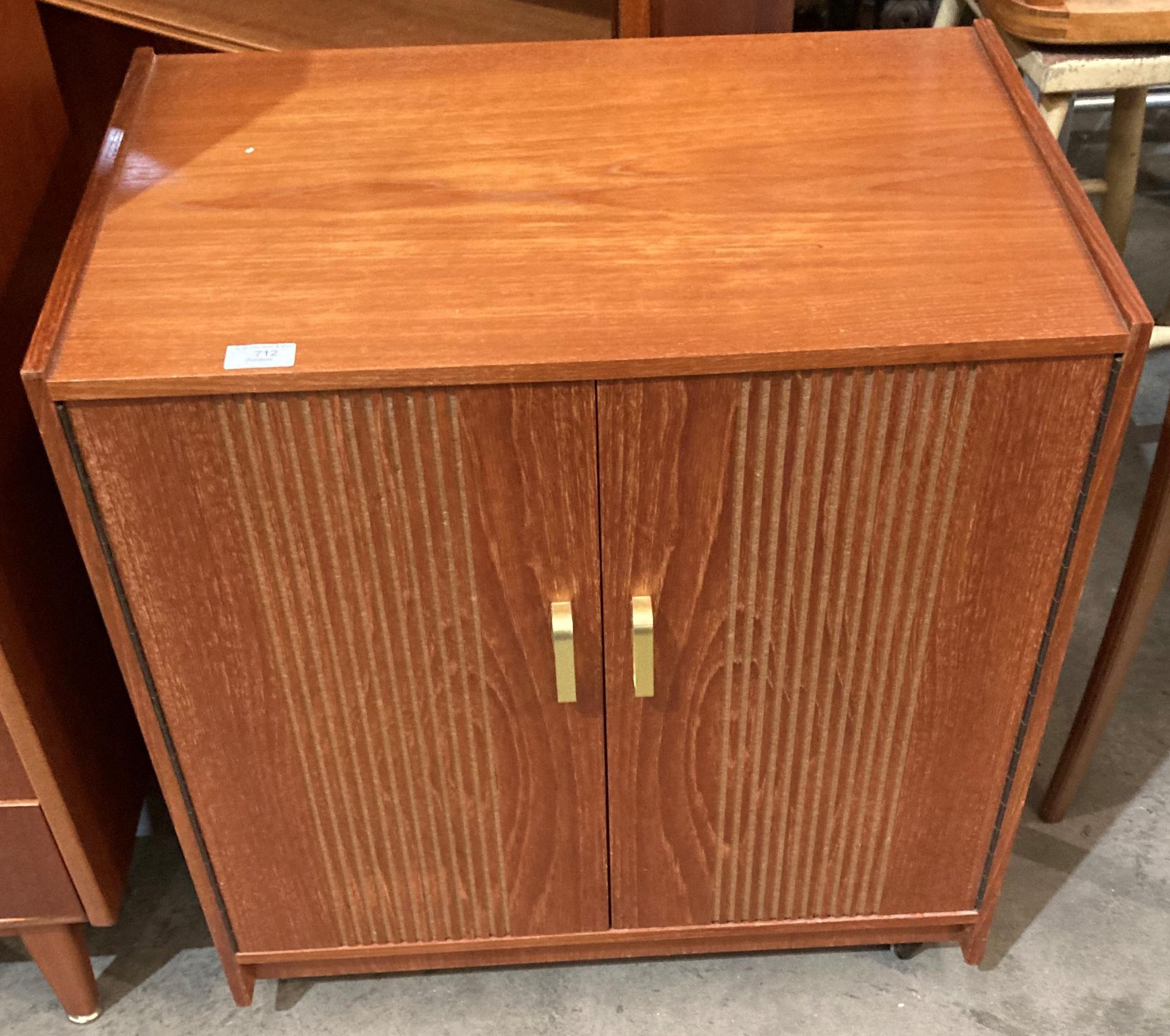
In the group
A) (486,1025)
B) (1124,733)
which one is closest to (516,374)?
(486,1025)

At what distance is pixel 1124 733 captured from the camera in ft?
4.47

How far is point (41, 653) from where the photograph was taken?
91cm

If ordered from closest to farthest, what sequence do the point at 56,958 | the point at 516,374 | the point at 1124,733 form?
the point at 516,374 < the point at 56,958 < the point at 1124,733

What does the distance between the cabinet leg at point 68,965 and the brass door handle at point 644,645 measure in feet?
1.84

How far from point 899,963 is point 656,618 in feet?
1.74

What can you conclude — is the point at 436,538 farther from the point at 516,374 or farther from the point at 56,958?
the point at 56,958

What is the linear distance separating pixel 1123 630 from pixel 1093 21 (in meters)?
0.58

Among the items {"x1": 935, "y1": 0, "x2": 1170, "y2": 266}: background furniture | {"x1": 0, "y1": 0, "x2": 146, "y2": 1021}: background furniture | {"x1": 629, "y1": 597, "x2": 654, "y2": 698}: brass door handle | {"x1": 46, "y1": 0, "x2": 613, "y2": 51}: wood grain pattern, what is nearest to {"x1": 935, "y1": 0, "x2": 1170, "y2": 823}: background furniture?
{"x1": 935, "y1": 0, "x2": 1170, "y2": 266}: background furniture

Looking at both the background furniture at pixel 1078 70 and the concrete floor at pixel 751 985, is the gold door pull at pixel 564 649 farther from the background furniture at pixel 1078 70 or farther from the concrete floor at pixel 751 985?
the background furniture at pixel 1078 70

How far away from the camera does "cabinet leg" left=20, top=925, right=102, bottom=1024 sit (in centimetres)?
106

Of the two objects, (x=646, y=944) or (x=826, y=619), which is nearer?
(x=826, y=619)

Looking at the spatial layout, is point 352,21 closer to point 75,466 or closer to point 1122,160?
point 75,466

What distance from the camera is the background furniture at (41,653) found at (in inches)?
34.6

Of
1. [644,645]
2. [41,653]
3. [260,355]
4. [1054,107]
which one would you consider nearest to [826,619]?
[644,645]
